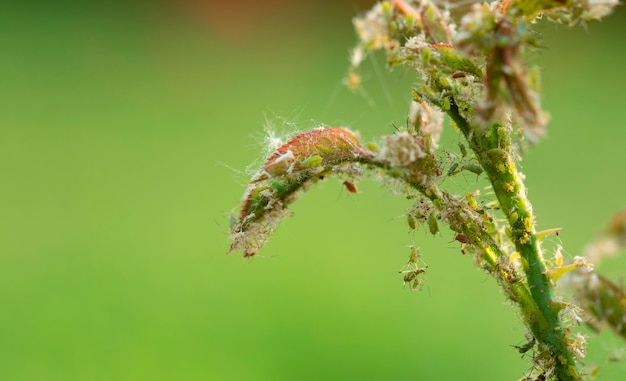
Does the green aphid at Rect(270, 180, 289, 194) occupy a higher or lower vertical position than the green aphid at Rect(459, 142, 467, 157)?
lower

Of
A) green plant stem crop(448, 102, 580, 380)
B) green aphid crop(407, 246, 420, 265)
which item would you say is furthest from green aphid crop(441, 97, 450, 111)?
green aphid crop(407, 246, 420, 265)

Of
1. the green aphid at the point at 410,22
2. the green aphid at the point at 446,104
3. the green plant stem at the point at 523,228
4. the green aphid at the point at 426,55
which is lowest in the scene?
the green plant stem at the point at 523,228

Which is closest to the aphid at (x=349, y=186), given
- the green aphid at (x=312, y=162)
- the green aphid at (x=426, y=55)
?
the green aphid at (x=312, y=162)

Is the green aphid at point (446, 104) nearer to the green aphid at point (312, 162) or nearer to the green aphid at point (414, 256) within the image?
the green aphid at point (312, 162)

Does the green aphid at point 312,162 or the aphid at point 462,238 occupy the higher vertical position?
the green aphid at point 312,162

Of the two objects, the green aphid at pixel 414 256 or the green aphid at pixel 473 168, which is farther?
the green aphid at pixel 414 256

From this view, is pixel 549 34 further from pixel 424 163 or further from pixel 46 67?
pixel 424 163

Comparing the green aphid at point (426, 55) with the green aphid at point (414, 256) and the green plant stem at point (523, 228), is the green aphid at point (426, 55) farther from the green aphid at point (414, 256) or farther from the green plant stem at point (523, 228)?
the green aphid at point (414, 256)

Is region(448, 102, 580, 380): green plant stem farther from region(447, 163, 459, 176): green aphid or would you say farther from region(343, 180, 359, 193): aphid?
region(343, 180, 359, 193): aphid

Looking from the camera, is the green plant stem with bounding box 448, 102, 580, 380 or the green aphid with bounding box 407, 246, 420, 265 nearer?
the green plant stem with bounding box 448, 102, 580, 380
